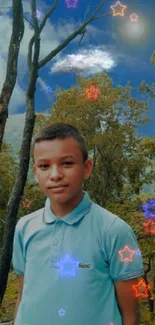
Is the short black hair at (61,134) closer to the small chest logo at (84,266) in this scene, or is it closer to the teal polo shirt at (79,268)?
the teal polo shirt at (79,268)

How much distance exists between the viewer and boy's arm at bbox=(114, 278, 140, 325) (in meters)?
1.47

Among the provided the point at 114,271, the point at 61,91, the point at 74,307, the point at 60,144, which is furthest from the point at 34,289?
the point at 61,91

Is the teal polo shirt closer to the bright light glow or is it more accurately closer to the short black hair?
the short black hair

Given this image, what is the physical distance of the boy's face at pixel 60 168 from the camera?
1.49m

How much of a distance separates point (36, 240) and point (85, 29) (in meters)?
6.34

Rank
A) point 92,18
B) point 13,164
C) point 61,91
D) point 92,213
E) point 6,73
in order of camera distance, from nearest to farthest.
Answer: point 92,213, point 6,73, point 92,18, point 61,91, point 13,164

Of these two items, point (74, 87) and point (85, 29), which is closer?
point (85, 29)

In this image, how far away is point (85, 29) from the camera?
7.28 metres

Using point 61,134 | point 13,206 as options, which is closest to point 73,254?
point 61,134

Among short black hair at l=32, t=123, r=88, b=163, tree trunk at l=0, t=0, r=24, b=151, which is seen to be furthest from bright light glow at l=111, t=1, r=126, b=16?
short black hair at l=32, t=123, r=88, b=163

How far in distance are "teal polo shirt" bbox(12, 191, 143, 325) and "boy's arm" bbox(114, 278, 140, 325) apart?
0.08 ft

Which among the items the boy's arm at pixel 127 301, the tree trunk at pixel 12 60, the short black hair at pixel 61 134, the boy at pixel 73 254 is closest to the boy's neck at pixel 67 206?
the boy at pixel 73 254

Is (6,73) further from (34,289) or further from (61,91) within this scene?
(61,91)

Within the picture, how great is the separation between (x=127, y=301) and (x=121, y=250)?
19cm
